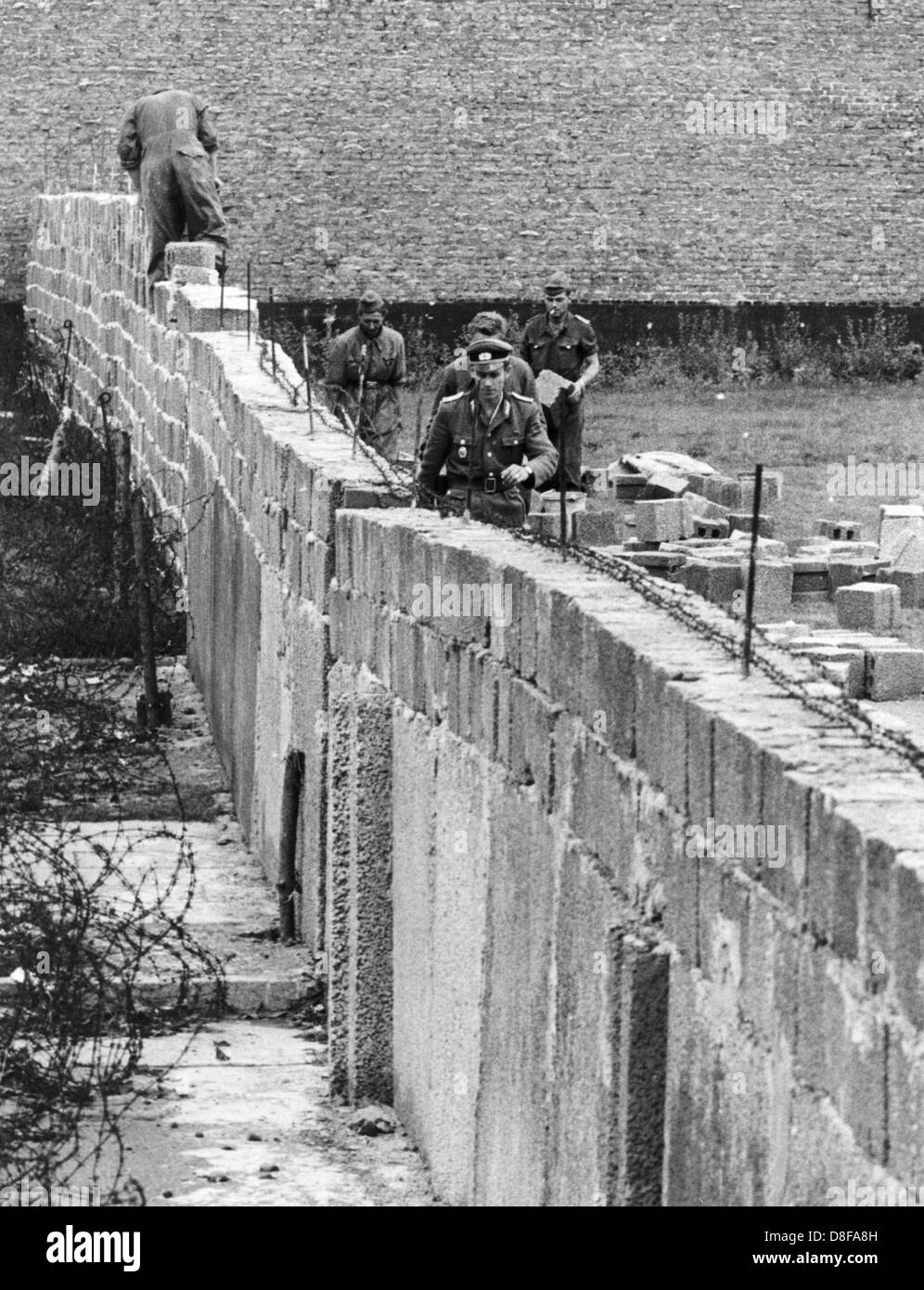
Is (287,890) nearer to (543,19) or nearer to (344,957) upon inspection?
(344,957)

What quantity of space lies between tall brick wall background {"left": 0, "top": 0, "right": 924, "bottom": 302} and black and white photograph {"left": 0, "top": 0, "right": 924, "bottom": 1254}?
377 centimetres

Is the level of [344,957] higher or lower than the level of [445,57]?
lower

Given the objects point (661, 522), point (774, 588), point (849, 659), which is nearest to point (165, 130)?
point (661, 522)

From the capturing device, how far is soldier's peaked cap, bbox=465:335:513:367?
12.4 m

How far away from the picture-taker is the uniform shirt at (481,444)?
12273mm

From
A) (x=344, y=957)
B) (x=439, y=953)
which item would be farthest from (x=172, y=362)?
(x=439, y=953)

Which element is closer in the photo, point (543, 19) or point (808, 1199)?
point (808, 1199)

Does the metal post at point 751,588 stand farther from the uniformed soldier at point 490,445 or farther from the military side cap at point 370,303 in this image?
the military side cap at point 370,303

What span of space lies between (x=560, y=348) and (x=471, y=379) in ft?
17.0

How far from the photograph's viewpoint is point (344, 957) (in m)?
8.98

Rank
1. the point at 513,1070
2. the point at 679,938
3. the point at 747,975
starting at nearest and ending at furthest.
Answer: the point at 747,975, the point at 679,938, the point at 513,1070

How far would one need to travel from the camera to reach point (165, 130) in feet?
65.7

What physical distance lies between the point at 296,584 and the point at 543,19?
2667 centimetres

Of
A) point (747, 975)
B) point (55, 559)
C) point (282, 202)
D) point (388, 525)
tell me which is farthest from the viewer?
point (282, 202)
